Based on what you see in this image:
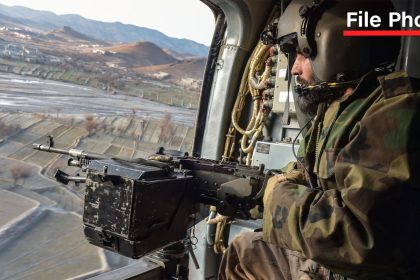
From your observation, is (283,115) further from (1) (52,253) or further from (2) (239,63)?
(1) (52,253)

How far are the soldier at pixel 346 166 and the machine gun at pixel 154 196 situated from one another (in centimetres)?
34

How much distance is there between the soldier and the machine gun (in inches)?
13.4

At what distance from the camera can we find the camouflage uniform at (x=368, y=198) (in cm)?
Result: 111

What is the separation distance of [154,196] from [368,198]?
96 cm

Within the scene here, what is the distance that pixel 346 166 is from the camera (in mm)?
1201

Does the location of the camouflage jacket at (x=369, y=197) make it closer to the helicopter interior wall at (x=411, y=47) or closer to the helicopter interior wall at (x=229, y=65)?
the helicopter interior wall at (x=411, y=47)

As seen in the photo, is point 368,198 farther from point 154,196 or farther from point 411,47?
point 411,47

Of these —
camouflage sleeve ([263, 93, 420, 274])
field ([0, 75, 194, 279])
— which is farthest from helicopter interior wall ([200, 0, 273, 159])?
camouflage sleeve ([263, 93, 420, 274])

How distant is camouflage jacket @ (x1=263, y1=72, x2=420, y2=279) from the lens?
3.62ft

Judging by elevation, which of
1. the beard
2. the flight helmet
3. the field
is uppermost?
the flight helmet

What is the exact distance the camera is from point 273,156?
289 cm

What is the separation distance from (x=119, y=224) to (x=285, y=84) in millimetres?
1756

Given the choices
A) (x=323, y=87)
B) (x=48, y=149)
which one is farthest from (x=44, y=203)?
(x=323, y=87)

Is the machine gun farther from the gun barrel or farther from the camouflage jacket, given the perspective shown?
the camouflage jacket
